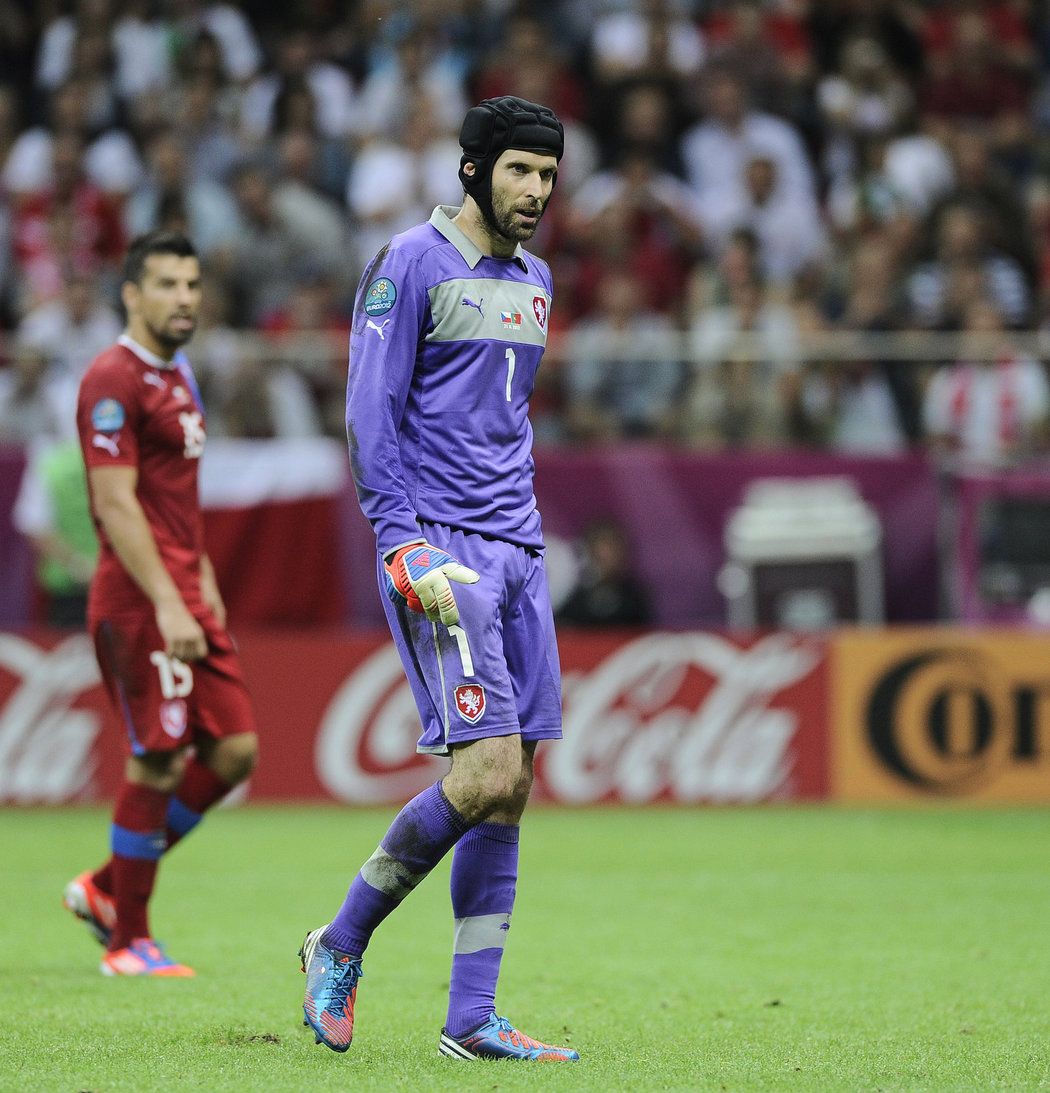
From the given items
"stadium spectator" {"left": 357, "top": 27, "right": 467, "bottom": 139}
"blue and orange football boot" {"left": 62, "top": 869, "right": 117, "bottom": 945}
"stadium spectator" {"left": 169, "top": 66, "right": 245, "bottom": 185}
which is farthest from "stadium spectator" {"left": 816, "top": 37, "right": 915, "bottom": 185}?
"blue and orange football boot" {"left": 62, "top": 869, "right": 117, "bottom": 945}

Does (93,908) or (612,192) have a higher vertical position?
(612,192)

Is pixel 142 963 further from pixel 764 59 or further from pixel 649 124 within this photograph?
pixel 764 59

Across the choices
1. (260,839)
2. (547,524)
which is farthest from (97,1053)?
(547,524)

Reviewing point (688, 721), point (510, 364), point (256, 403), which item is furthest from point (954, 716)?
point (510, 364)

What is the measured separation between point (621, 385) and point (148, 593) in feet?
21.9

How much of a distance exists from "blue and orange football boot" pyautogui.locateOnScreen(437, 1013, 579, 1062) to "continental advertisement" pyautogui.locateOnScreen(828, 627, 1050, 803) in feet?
24.7

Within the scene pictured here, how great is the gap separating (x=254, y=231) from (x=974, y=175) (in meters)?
5.60

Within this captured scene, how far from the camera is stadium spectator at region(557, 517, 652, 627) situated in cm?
1259

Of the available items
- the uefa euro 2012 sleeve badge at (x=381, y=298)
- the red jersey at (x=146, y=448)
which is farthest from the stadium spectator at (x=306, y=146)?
the uefa euro 2012 sleeve badge at (x=381, y=298)

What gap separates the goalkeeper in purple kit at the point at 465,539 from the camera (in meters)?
4.85

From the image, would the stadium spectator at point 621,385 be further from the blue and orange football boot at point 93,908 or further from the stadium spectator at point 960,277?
the blue and orange football boot at point 93,908

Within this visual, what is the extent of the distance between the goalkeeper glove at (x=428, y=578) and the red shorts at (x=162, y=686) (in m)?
1.99

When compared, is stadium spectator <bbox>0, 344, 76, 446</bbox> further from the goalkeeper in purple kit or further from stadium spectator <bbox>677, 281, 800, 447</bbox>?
the goalkeeper in purple kit

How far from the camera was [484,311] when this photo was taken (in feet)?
16.6
